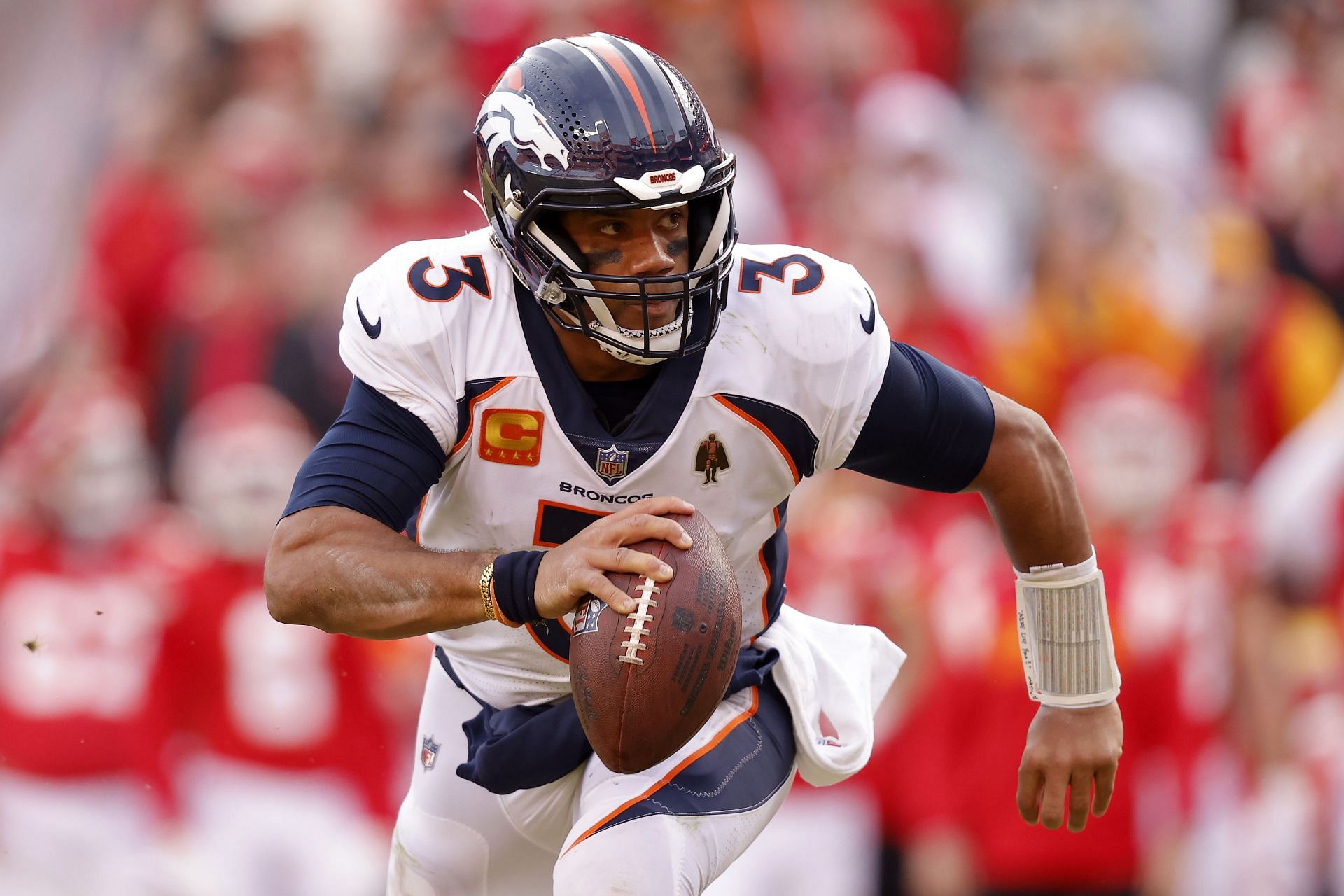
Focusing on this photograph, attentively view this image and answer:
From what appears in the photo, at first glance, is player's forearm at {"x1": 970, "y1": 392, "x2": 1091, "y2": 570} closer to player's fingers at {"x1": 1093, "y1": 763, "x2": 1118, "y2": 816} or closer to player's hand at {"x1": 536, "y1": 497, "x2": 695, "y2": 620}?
player's fingers at {"x1": 1093, "y1": 763, "x2": 1118, "y2": 816}

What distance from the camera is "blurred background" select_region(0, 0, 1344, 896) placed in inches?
Answer: 257

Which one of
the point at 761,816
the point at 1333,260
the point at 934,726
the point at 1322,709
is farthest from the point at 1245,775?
the point at 761,816

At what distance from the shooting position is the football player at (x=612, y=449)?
10.2 ft

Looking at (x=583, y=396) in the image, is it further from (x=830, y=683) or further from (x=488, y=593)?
(x=830, y=683)

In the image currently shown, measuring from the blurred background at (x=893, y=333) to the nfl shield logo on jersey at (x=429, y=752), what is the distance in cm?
297

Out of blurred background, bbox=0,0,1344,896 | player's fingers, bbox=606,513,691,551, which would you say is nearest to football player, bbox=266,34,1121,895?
player's fingers, bbox=606,513,691,551

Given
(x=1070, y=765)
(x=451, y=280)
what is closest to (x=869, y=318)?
(x=451, y=280)

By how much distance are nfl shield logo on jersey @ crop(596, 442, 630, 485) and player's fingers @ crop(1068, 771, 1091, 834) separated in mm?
1168

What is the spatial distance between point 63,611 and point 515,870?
3.76m

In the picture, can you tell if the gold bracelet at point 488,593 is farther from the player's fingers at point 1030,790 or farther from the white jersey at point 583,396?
the player's fingers at point 1030,790

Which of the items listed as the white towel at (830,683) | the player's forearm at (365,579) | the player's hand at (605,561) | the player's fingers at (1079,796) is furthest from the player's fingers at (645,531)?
the player's fingers at (1079,796)

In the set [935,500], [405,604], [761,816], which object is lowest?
[935,500]

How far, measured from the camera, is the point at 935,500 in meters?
7.00

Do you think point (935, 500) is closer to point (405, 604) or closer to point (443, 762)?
point (443, 762)
